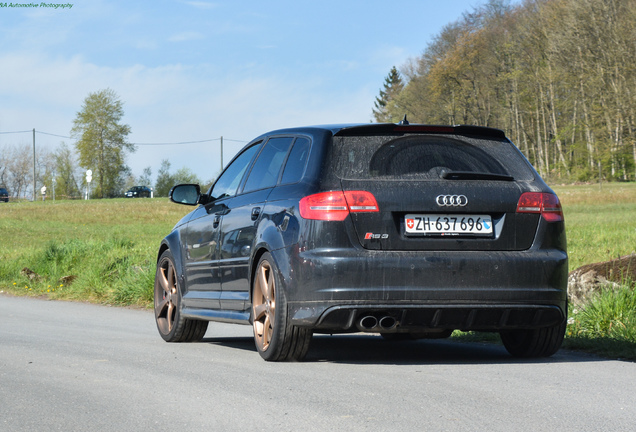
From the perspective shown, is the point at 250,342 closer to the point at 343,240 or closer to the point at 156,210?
the point at 343,240

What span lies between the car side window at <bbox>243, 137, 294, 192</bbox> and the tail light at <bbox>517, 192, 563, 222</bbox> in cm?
182

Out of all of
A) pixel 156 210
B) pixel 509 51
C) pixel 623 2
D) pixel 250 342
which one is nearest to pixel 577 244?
pixel 250 342

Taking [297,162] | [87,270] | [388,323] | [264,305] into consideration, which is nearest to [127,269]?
[87,270]

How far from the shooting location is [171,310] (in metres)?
8.98

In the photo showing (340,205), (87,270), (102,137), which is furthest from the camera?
(102,137)

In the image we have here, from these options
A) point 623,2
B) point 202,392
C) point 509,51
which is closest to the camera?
point 202,392

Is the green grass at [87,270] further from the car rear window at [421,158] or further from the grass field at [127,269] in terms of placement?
the car rear window at [421,158]

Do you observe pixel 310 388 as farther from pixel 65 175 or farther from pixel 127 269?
pixel 65 175

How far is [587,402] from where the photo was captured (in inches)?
204

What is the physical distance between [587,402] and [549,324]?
1471 millimetres

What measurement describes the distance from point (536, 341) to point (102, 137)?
101 m

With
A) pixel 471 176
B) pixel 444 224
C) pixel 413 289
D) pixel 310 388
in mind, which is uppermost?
pixel 471 176

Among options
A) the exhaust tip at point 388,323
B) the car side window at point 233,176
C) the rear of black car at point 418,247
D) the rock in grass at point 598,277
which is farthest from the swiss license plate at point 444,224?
the rock in grass at point 598,277

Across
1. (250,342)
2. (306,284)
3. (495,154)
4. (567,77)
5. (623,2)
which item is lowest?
(250,342)
